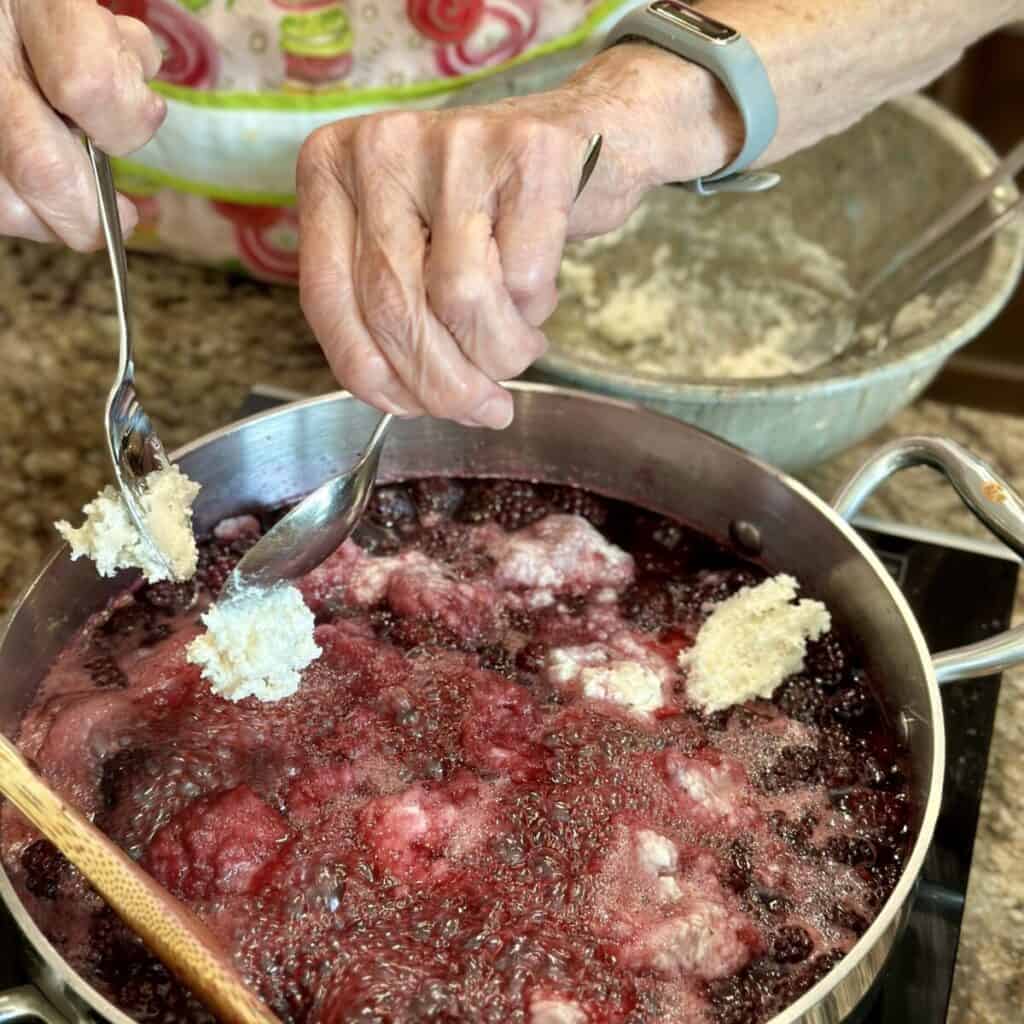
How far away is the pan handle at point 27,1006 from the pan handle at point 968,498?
0.63 metres

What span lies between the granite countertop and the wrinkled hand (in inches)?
22.0

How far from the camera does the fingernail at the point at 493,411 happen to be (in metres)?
0.82

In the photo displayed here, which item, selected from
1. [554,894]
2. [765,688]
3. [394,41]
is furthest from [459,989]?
[394,41]

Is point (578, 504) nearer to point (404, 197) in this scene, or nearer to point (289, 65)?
point (404, 197)

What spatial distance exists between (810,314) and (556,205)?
780 millimetres

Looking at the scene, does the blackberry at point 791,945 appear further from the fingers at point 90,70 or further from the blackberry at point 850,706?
the fingers at point 90,70

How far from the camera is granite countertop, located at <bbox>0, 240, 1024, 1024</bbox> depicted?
1247mm

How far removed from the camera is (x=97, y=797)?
853mm

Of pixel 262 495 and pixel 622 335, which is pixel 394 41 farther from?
pixel 262 495

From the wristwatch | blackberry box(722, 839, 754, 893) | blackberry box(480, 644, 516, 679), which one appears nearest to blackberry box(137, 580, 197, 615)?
blackberry box(480, 644, 516, 679)

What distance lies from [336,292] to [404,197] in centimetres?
8

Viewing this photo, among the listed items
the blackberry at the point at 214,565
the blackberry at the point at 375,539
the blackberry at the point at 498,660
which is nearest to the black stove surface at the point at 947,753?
the blackberry at the point at 498,660

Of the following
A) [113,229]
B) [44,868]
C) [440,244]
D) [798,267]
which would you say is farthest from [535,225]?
[798,267]

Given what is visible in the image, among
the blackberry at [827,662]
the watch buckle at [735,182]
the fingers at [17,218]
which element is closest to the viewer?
the fingers at [17,218]
